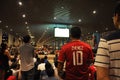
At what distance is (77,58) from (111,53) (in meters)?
1.37

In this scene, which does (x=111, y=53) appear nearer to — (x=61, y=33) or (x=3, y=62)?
(x=3, y=62)

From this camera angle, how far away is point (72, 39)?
133 inches

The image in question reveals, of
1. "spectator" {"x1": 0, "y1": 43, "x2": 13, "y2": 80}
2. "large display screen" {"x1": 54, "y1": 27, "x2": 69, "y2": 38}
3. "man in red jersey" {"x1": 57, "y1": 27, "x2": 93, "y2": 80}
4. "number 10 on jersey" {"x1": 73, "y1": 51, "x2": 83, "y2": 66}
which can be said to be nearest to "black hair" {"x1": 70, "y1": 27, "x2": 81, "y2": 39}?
"man in red jersey" {"x1": 57, "y1": 27, "x2": 93, "y2": 80}

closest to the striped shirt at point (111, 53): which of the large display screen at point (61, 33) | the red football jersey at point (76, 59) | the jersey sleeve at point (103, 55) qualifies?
the jersey sleeve at point (103, 55)

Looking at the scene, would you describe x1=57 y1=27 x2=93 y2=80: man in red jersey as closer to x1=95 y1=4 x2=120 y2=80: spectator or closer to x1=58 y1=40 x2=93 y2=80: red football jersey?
x1=58 y1=40 x2=93 y2=80: red football jersey

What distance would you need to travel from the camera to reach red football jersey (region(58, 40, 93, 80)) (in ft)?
10.6

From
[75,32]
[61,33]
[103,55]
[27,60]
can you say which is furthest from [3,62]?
[61,33]

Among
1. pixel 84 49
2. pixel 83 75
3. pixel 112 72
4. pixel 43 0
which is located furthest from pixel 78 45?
pixel 43 0

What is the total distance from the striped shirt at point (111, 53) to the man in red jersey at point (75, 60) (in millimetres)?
1318

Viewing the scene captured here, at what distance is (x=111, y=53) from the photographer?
1.90m

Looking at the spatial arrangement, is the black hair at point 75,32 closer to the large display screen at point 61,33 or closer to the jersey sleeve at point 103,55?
the jersey sleeve at point 103,55

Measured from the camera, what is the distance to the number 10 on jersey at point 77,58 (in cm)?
325

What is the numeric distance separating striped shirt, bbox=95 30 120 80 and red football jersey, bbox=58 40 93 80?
1.32 metres

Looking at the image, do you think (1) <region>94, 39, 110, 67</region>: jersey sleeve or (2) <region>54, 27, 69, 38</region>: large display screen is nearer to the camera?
(1) <region>94, 39, 110, 67</region>: jersey sleeve
